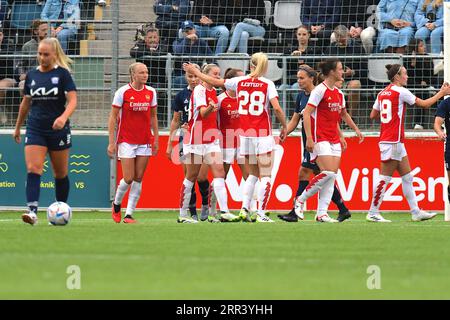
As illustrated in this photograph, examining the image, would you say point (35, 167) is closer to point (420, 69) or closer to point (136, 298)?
point (136, 298)

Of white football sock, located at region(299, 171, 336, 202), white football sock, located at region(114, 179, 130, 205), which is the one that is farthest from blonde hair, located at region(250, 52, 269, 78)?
white football sock, located at region(114, 179, 130, 205)

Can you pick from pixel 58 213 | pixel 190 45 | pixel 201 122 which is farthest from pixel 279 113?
pixel 190 45

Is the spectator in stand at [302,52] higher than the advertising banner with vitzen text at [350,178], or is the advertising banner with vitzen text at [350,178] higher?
the spectator in stand at [302,52]

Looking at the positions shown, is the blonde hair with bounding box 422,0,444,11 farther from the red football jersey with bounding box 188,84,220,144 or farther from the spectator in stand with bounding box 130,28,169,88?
the red football jersey with bounding box 188,84,220,144

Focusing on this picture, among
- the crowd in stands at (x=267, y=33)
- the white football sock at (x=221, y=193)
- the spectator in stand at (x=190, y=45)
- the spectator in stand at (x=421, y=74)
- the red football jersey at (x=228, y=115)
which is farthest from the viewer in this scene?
the spectator in stand at (x=190, y=45)

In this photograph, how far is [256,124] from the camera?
16234 millimetres

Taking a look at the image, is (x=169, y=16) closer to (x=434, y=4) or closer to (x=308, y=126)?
(x=434, y=4)

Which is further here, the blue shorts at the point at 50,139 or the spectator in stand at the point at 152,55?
the spectator in stand at the point at 152,55

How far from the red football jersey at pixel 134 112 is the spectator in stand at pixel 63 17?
5.98 meters

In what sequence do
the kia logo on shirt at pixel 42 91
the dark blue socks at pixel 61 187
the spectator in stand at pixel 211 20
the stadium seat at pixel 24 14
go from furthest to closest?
the stadium seat at pixel 24 14 → the spectator in stand at pixel 211 20 → the dark blue socks at pixel 61 187 → the kia logo on shirt at pixel 42 91

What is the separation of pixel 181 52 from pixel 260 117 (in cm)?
609

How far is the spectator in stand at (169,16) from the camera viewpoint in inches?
880

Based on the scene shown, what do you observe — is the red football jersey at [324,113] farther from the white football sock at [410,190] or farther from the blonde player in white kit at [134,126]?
the blonde player in white kit at [134,126]

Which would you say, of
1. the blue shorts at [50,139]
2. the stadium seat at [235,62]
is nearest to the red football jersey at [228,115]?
the blue shorts at [50,139]
